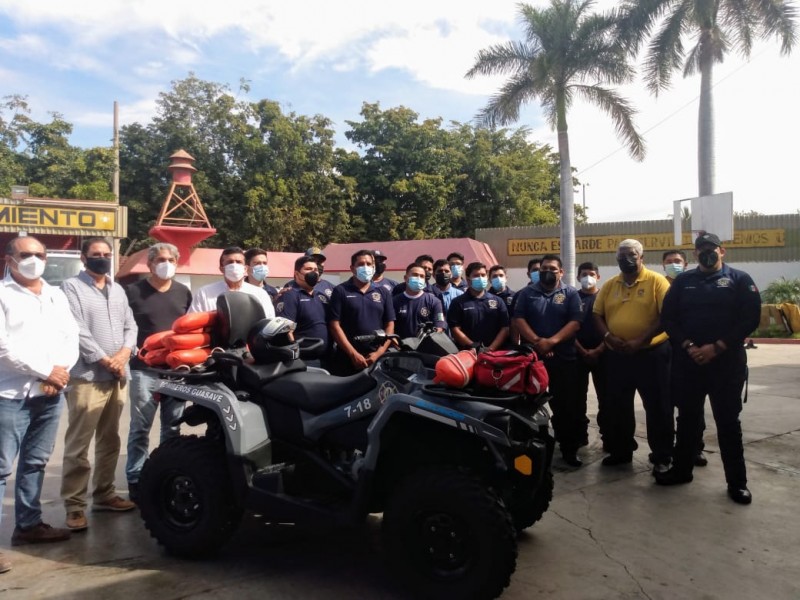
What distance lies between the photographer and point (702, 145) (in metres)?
16.0

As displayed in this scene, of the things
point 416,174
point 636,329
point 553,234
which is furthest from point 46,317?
point 416,174

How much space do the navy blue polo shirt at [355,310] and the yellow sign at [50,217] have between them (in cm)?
1664

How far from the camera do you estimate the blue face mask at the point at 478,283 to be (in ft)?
20.3

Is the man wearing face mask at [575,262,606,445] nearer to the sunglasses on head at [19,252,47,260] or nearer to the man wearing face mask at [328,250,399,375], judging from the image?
the man wearing face mask at [328,250,399,375]

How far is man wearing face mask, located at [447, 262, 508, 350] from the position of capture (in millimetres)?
6195

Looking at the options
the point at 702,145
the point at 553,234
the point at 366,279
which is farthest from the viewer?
the point at 553,234

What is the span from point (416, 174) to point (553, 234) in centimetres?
764

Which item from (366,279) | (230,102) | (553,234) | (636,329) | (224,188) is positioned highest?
(230,102)

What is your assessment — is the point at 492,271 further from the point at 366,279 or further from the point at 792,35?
the point at 792,35

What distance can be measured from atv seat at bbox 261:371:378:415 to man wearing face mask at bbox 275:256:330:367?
1860 millimetres

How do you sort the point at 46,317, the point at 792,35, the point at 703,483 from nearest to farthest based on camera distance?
the point at 46,317 < the point at 703,483 < the point at 792,35

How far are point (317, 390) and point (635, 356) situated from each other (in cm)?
294

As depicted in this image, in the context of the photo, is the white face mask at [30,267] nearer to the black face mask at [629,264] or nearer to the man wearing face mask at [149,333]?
the man wearing face mask at [149,333]

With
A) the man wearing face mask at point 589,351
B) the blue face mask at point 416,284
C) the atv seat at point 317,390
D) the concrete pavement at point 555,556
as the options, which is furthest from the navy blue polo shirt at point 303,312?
the man wearing face mask at point 589,351
